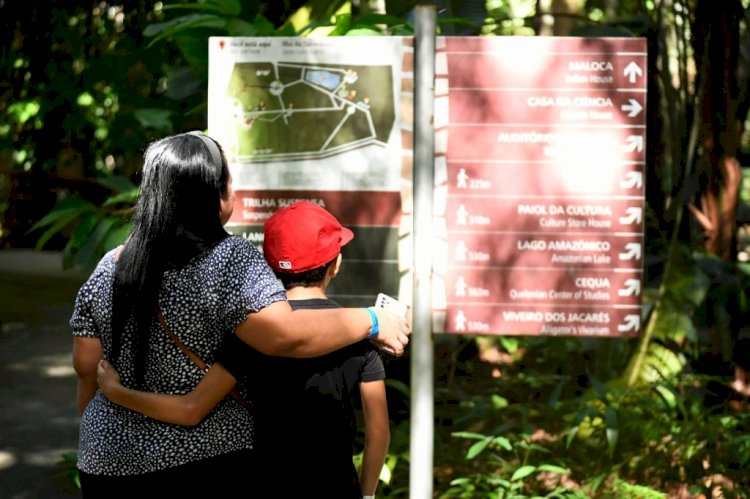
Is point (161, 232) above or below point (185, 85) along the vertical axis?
below

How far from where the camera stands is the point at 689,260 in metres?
6.26

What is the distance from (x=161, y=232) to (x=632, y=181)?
6.69 feet

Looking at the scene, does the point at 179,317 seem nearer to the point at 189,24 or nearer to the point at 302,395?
the point at 302,395

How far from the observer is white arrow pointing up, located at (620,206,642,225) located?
425 centimetres

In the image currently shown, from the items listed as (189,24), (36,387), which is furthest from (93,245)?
(36,387)

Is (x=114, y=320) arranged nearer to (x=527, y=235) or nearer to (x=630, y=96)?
(x=527, y=235)

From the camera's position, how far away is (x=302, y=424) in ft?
9.52

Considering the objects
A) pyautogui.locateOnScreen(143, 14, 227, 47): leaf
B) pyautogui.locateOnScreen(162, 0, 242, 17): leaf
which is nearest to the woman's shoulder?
pyautogui.locateOnScreen(143, 14, 227, 47): leaf

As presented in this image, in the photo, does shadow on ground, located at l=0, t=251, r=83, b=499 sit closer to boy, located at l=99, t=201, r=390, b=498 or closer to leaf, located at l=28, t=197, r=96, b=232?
leaf, located at l=28, t=197, r=96, b=232

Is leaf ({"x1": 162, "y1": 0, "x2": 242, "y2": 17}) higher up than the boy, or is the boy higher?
leaf ({"x1": 162, "y1": 0, "x2": 242, "y2": 17})

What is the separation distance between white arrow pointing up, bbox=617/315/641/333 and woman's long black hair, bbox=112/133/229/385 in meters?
1.95

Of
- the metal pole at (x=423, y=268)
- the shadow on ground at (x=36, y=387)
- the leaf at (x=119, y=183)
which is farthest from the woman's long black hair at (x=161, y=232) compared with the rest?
the shadow on ground at (x=36, y=387)

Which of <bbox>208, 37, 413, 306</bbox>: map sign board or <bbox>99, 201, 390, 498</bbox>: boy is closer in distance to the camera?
A: <bbox>99, 201, 390, 498</bbox>: boy

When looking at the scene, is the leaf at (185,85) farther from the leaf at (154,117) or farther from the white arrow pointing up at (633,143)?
the white arrow pointing up at (633,143)
